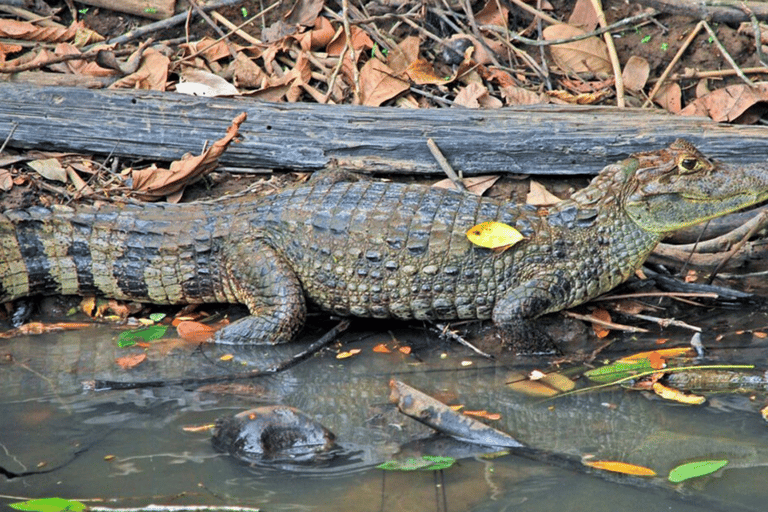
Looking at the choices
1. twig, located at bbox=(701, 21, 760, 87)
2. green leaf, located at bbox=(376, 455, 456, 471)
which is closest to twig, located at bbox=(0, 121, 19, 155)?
green leaf, located at bbox=(376, 455, 456, 471)

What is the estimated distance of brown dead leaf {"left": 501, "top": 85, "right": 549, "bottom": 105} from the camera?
5926 millimetres

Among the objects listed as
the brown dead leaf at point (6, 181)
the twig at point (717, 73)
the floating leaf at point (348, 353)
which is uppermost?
the twig at point (717, 73)

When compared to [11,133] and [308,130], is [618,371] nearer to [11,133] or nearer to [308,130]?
[308,130]

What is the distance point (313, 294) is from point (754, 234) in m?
2.65

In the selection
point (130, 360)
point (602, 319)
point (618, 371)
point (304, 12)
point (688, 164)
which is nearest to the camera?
point (618, 371)

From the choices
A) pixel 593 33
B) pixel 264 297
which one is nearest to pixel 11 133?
pixel 264 297

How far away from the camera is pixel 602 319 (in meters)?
4.71

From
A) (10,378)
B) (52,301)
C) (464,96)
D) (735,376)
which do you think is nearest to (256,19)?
(464,96)

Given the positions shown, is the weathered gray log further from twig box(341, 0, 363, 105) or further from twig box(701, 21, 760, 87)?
twig box(701, 21, 760, 87)

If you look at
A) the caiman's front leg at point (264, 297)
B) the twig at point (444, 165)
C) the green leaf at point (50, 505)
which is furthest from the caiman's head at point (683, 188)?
the green leaf at point (50, 505)

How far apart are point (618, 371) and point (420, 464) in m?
1.21

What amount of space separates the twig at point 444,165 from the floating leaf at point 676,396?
6.33 feet

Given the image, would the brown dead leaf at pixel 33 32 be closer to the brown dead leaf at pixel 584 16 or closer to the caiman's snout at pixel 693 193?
the brown dead leaf at pixel 584 16

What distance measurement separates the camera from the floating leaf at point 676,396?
3.77 m
